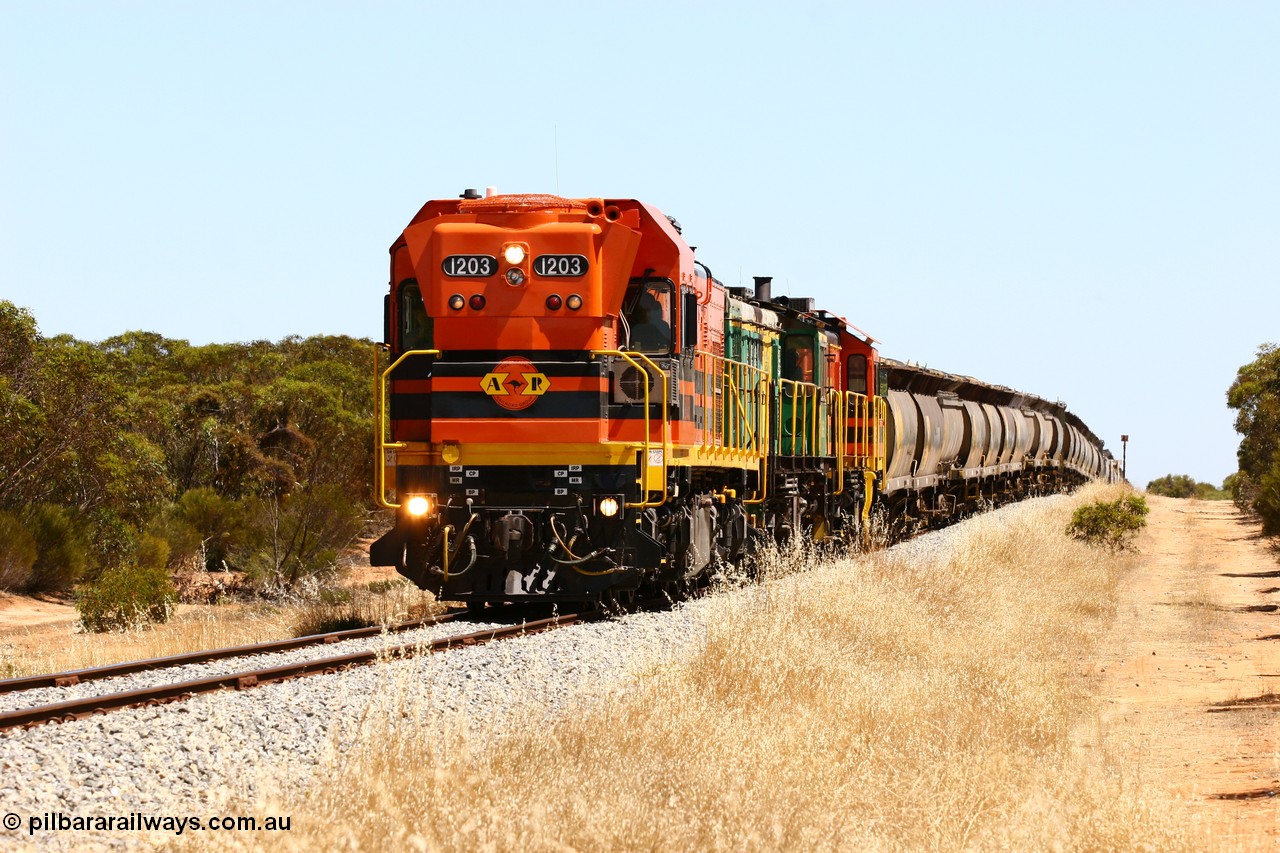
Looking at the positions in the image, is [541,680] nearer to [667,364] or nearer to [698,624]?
[698,624]

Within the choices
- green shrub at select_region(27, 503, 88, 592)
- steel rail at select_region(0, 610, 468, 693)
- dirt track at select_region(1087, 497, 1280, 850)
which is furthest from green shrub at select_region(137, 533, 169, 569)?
dirt track at select_region(1087, 497, 1280, 850)

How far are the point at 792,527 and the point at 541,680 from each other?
35.8 feet

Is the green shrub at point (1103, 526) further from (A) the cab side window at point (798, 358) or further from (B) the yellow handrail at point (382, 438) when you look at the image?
(B) the yellow handrail at point (382, 438)

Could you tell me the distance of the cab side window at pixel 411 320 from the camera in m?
14.7

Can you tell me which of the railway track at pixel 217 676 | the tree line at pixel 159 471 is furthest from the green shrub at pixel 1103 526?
the railway track at pixel 217 676

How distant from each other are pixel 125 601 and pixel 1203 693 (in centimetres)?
1362

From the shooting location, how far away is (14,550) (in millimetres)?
26859

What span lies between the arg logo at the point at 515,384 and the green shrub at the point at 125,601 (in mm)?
6750

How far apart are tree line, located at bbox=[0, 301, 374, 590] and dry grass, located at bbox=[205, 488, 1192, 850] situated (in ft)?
47.7

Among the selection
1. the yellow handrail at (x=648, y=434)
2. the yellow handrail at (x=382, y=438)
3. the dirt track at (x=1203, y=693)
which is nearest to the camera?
the dirt track at (x=1203, y=693)

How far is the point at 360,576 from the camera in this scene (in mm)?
33469

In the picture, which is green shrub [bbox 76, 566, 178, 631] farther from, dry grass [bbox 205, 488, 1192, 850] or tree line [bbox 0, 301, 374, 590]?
dry grass [bbox 205, 488, 1192, 850]

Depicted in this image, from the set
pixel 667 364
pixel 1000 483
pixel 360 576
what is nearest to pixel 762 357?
pixel 667 364

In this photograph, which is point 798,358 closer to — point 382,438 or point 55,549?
point 382,438
